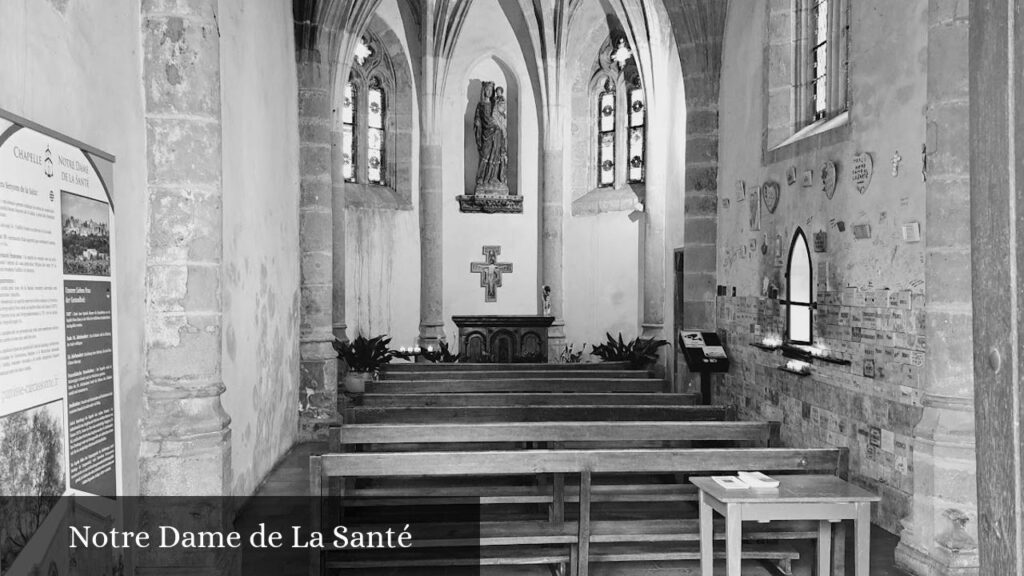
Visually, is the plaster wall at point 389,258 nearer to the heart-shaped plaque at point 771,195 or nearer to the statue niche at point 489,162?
the statue niche at point 489,162

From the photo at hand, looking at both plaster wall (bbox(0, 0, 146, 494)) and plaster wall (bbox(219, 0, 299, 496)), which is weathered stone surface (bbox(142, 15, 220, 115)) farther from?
plaster wall (bbox(219, 0, 299, 496))

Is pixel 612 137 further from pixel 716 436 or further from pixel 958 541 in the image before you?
pixel 958 541

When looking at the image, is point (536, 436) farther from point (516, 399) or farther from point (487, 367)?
point (487, 367)

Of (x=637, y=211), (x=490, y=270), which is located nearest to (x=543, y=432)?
(x=637, y=211)

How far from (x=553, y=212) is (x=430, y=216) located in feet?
8.08

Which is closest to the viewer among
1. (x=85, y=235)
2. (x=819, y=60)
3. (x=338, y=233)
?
(x=85, y=235)

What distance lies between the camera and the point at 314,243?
10.5m

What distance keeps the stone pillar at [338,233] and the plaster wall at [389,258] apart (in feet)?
6.56

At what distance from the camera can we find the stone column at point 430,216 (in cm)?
1691

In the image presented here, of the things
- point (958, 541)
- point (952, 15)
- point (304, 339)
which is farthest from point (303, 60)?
point (958, 541)

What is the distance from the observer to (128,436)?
4805 millimetres

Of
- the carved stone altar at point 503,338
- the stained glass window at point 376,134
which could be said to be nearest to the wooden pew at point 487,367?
the carved stone altar at point 503,338

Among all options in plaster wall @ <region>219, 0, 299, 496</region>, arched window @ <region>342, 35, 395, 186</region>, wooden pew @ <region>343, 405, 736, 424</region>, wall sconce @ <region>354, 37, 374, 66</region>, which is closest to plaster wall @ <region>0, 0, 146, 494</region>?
plaster wall @ <region>219, 0, 299, 496</region>

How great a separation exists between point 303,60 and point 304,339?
339cm
